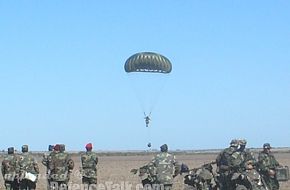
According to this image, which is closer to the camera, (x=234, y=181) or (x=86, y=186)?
(x=234, y=181)

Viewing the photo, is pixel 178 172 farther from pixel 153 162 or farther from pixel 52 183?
pixel 52 183

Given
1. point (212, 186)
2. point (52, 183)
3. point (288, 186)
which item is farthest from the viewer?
point (288, 186)

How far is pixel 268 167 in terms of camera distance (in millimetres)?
18734

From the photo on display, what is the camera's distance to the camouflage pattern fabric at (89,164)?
20.8 metres

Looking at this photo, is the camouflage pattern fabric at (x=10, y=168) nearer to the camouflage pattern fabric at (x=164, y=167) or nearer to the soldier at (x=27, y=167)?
the soldier at (x=27, y=167)

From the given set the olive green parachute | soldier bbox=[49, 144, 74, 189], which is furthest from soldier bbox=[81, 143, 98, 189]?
the olive green parachute

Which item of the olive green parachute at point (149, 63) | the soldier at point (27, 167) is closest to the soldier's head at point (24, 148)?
the soldier at point (27, 167)

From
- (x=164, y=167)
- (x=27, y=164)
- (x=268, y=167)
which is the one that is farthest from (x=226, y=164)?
(x=27, y=164)

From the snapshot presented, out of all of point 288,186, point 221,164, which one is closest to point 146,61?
point 288,186

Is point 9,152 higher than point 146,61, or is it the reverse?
point 146,61

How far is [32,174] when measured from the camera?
19266 millimetres

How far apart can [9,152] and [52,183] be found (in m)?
1.46

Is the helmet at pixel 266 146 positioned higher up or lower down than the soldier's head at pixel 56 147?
lower down

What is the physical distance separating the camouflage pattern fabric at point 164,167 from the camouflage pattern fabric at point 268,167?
2696mm
